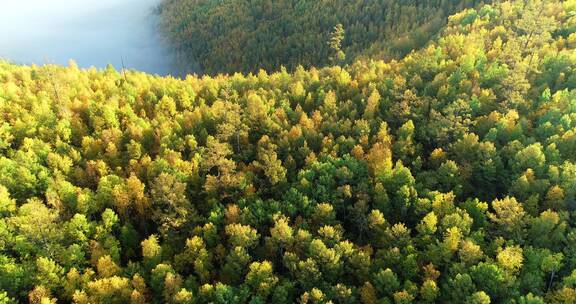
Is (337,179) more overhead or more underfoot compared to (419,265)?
more overhead

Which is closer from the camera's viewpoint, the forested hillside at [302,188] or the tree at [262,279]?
the tree at [262,279]

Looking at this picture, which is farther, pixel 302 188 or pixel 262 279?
pixel 302 188

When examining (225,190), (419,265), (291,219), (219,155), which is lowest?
(419,265)

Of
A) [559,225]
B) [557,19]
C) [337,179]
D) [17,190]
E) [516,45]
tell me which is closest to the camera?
[559,225]

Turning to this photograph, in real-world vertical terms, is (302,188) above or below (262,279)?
above

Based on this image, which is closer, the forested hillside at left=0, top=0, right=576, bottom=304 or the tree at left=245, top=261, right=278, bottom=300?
the tree at left=245, top=261, right=278, bottom=300

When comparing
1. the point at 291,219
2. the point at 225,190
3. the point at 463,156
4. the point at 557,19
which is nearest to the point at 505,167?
the point at 463,156

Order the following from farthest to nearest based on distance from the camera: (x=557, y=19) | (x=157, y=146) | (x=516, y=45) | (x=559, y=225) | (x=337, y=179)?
(x=557, y=19) → (x=516, y=45) → (x=157, y=146) → (x=337, y=179) → (x=559, y=225)

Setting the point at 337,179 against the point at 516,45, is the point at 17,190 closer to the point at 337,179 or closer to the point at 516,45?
the point at 337,179
